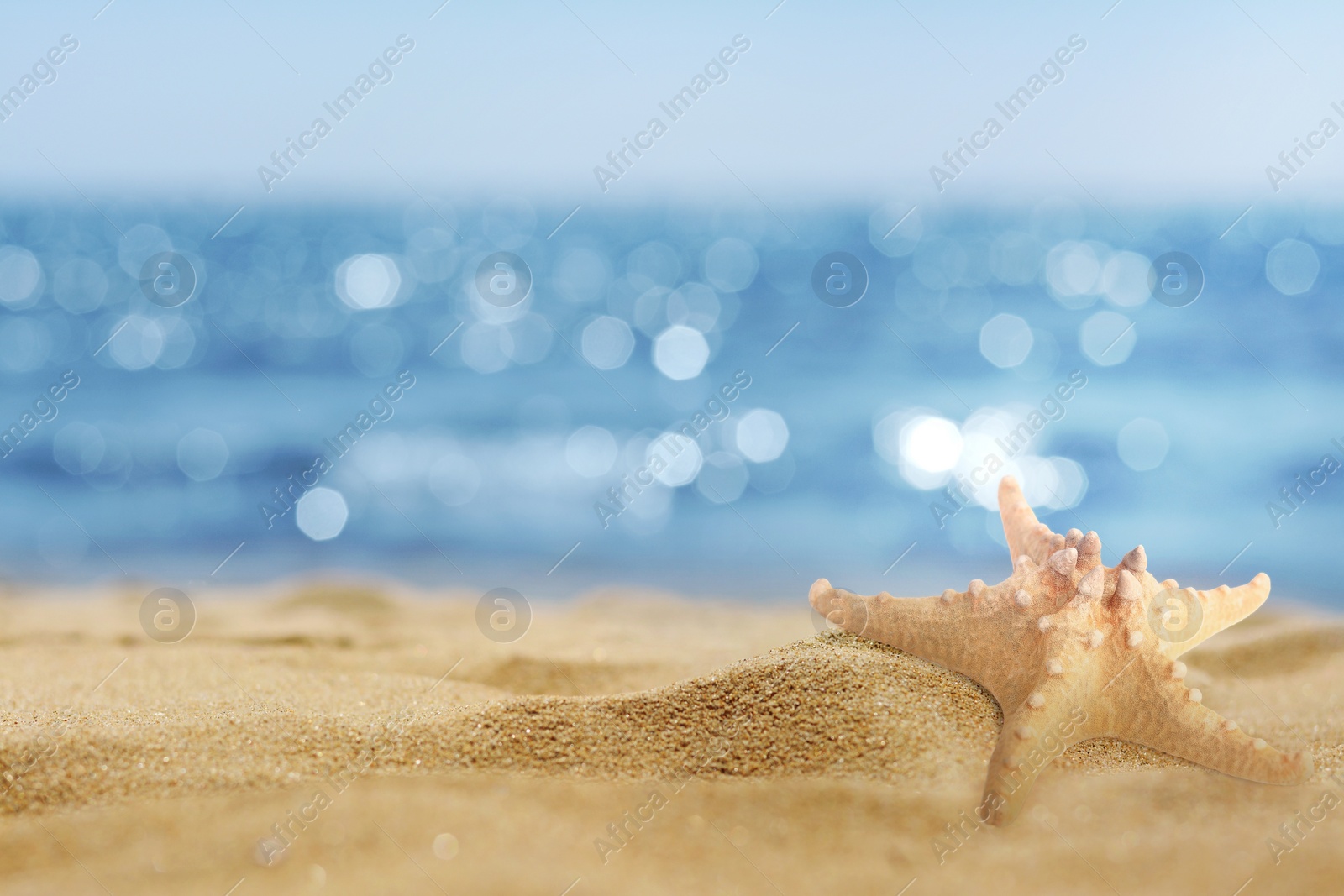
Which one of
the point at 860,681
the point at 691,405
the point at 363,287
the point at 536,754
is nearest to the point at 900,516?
the point at 691,405

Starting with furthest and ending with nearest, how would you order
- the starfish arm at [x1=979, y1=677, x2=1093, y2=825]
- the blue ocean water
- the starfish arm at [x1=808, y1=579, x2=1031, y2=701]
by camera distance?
the blue ocean water < the starfish arm at [x1=808, y1=579, x2=1031, y2=701] < the starfish arm at [x1=979, y1=677, x2=1093, y2=825]

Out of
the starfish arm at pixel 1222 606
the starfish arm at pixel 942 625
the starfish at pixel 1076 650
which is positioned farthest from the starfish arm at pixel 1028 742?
the starfish arm at pixel 1222 606

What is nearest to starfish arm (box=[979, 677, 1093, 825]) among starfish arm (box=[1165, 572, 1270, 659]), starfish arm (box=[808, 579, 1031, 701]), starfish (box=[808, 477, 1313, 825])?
starfish (box=[808, 477, 1313, 825])

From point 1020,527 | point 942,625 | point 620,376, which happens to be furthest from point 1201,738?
point 620,376

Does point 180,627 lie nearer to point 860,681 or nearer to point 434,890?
point 434,890

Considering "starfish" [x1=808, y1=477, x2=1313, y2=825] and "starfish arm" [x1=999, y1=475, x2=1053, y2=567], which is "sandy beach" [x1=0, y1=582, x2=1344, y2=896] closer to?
"starfish" [x1=808, y1=477, x2=1313, y2=825]
